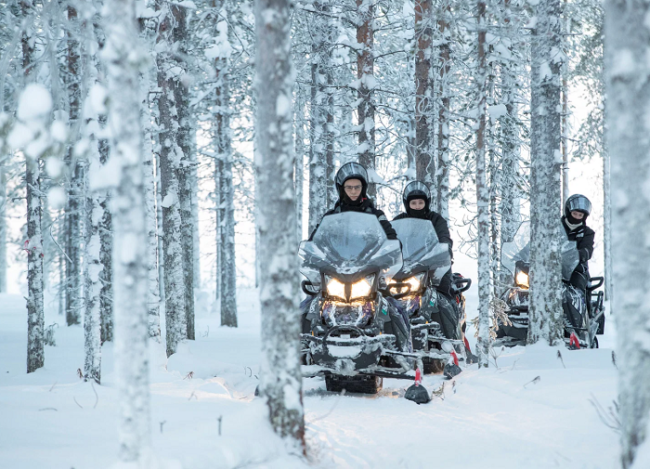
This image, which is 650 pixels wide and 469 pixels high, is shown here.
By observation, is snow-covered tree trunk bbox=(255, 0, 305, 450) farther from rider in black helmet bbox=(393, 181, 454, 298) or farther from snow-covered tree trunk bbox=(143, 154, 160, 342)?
snow-covered tree trunk bbox=(143, 154, 160, 342)

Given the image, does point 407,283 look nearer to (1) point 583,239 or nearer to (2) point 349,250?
(2) point 349,250

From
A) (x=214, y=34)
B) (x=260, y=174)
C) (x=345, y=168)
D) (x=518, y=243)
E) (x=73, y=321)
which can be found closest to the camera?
(x=260, y=174)

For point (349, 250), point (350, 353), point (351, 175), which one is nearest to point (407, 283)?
point (351, 175)

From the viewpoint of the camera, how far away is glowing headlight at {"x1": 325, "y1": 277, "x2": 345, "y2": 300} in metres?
6.52

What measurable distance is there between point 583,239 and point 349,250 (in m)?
5.43

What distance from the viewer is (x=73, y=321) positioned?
802 inches

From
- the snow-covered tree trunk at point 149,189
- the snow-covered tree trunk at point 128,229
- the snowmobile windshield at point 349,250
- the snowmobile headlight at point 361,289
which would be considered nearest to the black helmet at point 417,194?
the snowmobile windshield at point 349,250

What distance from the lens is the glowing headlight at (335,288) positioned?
6.52 metres

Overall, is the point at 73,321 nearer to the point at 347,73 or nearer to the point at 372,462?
the point at 347,73

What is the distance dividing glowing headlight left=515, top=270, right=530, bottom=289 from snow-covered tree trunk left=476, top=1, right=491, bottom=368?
231 cm

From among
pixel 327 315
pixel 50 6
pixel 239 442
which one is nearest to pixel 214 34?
pixel 327 315

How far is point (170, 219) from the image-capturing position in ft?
34.4

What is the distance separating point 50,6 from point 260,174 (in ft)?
5.32

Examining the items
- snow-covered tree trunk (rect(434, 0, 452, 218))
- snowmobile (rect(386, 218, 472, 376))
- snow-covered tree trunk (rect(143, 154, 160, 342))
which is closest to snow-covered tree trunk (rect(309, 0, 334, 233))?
snow-covered tree trunk (rect(434, 0, 452, 218))
